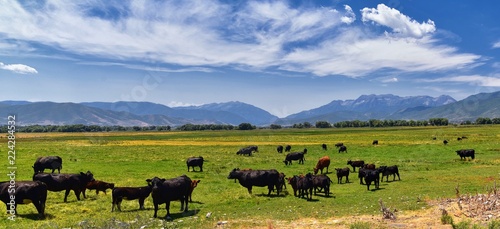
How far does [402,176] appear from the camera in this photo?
103ft

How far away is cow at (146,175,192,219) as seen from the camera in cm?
1762

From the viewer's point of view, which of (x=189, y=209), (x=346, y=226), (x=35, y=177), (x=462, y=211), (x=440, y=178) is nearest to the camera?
(x=346, y=226)

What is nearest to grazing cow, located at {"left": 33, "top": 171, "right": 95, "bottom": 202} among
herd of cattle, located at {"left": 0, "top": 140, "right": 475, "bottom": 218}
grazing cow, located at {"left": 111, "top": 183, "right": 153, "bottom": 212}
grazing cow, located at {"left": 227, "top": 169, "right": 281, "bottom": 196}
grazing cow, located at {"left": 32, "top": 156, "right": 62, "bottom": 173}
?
herd of cattle, located at {"left": 0, "top": 140, "right": 475, "bottom": 218}

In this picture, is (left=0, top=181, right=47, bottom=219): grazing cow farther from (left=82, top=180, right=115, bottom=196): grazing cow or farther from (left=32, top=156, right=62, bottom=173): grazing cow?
(left=32, top=156, right=62, bottom=173): grazing cow

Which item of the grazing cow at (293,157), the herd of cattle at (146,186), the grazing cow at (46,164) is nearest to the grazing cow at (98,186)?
the herd of cattle at (146,186)

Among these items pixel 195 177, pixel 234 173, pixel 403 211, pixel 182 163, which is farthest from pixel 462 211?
pixel 182 163

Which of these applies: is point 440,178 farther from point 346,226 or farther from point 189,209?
point 189,209

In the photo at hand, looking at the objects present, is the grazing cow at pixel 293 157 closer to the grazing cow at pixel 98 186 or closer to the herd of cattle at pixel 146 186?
the herd of cattle at pixel 146 186

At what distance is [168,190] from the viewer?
59.5 ft

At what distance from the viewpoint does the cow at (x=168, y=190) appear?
17625 millimetres

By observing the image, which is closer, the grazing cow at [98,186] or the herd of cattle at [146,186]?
the herd of cattle at [146,186]

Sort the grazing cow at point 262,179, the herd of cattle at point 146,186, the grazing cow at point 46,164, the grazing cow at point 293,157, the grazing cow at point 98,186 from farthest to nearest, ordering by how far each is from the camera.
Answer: the grazing cow at point 293,157
the grazing cow at point 46,164
the grazing cow at point 262,179
the grazing cow at point 98,186
the herd of cattle at point 146,186

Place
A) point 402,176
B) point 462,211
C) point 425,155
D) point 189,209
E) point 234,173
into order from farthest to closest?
point 425,155
point 402,176
point 234,173
point 189,209
point 462,211

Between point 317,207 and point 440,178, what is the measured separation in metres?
15.1
